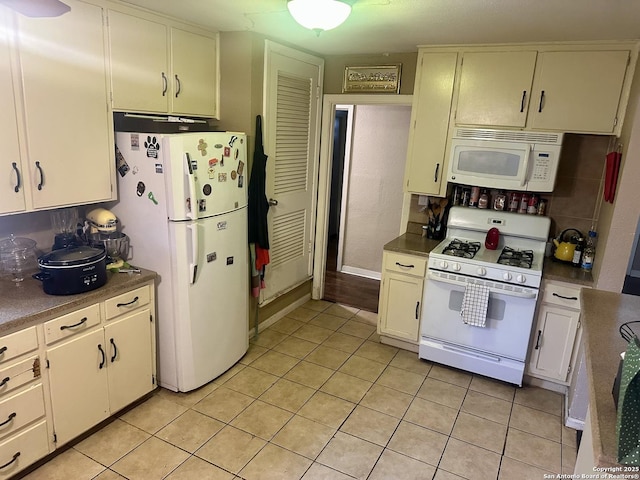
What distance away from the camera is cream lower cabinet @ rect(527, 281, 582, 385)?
294 cm

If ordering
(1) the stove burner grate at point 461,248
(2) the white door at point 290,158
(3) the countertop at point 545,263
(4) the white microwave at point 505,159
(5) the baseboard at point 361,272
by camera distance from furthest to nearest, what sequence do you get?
(5) the baseboard at point 361,272, (2) the white door at point 290,158, (1) the stove burner grate at point 461,248, (4) the white microwave at point 505,159, (3) the countertop at point 545,263

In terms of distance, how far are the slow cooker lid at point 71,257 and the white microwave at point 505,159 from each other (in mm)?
2455

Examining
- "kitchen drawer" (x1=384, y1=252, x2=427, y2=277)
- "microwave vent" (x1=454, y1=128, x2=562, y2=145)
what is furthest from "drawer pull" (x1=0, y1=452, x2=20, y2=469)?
"microwave vent" (x1=454, y1=128, x2=562, y2=145)

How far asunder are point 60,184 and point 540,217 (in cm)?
321

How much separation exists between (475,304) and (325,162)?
1931mm

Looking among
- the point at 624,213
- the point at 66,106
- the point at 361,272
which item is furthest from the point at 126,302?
the point at 361,272

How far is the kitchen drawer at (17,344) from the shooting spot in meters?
1.96

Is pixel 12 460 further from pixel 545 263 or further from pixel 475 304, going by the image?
pixel 545 263

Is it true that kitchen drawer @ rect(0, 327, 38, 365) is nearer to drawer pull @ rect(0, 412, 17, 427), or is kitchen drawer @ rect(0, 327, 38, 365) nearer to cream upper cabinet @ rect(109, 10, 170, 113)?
drawer pull @ rect(0, 412, 17, 427)

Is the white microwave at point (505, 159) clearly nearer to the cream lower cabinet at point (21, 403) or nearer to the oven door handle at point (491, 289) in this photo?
the oven door handle at point (491, 289)

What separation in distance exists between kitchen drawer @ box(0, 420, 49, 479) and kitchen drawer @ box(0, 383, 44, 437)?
0.05 metres

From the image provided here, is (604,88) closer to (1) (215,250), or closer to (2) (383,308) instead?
(2) (383,308)

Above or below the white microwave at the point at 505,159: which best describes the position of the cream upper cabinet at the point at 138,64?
above

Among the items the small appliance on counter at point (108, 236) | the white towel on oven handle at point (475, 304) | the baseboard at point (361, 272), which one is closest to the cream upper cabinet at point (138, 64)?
the small appliance on counter at point (108, 236)
